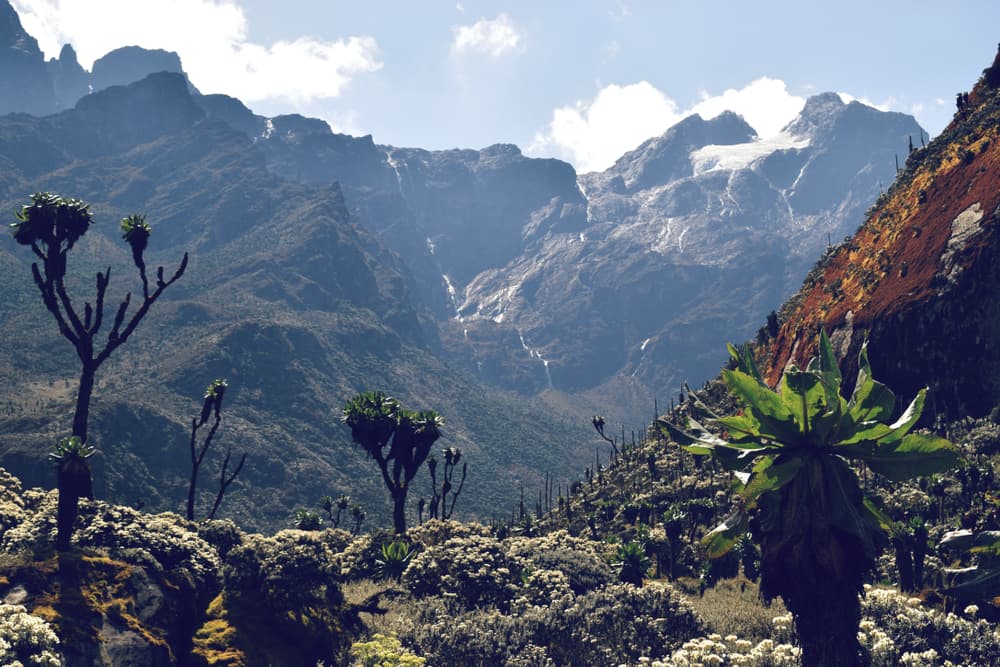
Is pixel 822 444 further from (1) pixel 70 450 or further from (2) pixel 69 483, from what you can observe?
(1) pixel 70 450

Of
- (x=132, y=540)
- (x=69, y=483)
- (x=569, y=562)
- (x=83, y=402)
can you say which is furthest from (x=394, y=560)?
(x=69, y=483)

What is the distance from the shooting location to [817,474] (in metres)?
13.0

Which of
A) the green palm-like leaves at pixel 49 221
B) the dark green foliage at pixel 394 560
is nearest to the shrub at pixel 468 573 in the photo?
the dark green foliage at pixel 394 560

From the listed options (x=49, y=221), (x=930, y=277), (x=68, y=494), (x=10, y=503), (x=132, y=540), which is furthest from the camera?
(x=930, y=277)

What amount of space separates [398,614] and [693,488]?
3882 cm

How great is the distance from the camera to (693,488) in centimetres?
6056

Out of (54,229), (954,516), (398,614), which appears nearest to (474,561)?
(398,614)

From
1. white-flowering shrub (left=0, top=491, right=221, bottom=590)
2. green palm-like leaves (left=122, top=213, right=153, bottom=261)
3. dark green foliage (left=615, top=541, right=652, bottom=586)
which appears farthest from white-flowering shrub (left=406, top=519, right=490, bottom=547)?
green palm-like leaves (left=122, top=213, right=153, bottom=261)

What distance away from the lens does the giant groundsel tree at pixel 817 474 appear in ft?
42.1

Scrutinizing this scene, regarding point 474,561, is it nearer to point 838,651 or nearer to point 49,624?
point 49,624

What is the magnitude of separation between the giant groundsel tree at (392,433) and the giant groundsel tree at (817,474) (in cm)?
2939

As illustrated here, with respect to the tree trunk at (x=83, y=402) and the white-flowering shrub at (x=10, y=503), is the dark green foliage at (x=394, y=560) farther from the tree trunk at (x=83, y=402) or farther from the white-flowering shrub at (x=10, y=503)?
the white-flowering shrub at (x=10, y=503)

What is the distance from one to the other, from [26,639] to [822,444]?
16.2 m

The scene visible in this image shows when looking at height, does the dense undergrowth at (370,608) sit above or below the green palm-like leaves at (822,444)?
below
